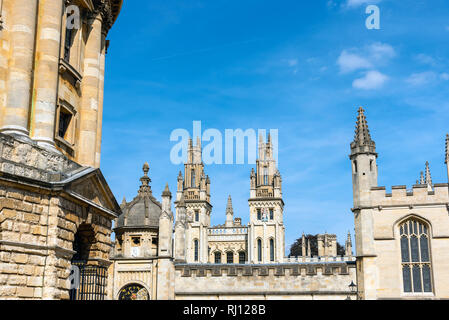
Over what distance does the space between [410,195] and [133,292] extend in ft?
50.4

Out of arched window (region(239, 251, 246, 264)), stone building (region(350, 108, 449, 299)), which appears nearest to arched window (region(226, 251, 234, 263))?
arched window (region(239, 251, 246, 264))

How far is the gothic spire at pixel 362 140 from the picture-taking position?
28.3 meters

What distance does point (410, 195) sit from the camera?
2708 cm

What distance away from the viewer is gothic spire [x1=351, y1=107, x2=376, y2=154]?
28.3 meters

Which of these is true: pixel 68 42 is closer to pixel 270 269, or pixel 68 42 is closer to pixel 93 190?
pixel 93 190

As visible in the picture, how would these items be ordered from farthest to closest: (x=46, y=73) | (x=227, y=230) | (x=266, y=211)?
1. (x=227, y=230)
2. (x=266, y=211)
3. (x=46, y=73)

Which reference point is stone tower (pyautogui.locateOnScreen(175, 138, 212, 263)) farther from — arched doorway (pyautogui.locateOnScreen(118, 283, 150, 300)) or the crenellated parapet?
the crenellated parapet

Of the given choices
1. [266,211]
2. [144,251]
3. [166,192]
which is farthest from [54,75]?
[266,211]

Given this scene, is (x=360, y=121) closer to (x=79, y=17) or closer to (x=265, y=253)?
(x=79, y=17)

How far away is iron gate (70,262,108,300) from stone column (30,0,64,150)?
3.54 meters

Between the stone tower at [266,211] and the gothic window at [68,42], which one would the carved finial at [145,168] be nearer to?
the gothic window at [68,42]

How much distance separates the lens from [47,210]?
1280cm
